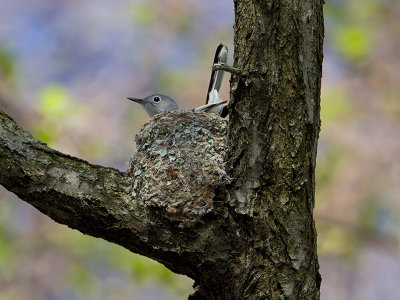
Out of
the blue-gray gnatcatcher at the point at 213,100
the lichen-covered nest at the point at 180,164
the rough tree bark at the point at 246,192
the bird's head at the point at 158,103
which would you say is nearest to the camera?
the rough tree bark at the point at 246,192

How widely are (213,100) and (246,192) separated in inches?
101

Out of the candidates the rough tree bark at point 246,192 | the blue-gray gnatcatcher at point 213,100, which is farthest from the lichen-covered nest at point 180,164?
the blue-gray gnatcatcher at point 213,100

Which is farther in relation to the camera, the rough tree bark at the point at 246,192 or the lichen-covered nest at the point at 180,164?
the lichen-covered nest at the point at 180,164

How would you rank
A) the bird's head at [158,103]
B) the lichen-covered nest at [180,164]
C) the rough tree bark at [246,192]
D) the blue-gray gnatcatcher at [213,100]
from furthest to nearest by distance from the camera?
the bird's head at [158,103], the blue-gray gnatcatcher at [213,100], the lichen-covered nest at [180,164], the rough tree bark at [246,192]

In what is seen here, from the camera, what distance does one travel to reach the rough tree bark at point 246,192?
3.21 metres

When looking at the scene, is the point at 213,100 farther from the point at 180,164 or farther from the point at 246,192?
the point at 246,192

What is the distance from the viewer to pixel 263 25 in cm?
315

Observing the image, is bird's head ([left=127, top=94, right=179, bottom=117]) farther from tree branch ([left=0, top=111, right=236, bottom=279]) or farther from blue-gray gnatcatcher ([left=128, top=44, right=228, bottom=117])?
tree branch ([left=0, top=111, right=236, bottom=279])

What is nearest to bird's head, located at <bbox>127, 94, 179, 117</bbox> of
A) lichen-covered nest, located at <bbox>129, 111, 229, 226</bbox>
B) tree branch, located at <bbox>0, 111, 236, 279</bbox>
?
lichen-covered nest, located at <bbox>129, 111, 229, 226</bbox>

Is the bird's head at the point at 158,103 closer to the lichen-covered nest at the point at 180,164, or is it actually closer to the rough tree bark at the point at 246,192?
the lichen-covered nest at the point at 180,164

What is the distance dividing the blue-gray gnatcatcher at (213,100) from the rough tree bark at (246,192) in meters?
0.91

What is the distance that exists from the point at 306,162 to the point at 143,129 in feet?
5.63

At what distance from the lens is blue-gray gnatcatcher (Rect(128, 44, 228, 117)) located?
4551 mm

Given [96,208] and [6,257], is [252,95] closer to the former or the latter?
[96,208]
